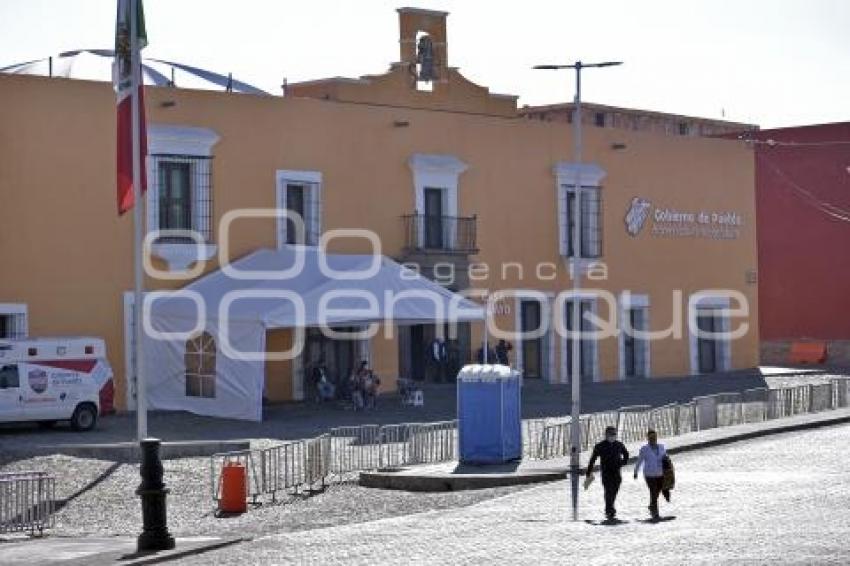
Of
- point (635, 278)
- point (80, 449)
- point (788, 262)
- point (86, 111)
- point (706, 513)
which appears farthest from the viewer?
point (788, 262)

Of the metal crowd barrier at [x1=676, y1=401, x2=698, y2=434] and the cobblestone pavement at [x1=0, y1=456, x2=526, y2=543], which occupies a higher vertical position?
the metal crowd barrier at [x1=676, y1=401, x2=698, y2=434]

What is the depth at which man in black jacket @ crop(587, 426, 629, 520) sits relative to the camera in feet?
82.3

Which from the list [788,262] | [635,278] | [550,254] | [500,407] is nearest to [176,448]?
[500,407]

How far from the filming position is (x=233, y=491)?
91.7 ft

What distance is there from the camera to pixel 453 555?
21.3 m

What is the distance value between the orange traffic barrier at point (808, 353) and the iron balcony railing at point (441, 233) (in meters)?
21.3

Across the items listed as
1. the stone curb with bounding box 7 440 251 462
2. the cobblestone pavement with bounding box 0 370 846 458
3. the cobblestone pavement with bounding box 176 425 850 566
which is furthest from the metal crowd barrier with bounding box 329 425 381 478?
the cobblestone pavement with bounding box 176 425 850 566

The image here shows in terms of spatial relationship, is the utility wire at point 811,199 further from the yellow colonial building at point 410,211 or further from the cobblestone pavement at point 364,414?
the cobblestone pavement at point 364,414

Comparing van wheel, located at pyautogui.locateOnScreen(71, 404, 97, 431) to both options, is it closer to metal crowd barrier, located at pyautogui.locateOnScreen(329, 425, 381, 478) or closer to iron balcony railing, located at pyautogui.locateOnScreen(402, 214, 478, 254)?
metal crowd barrier, located at pyautogui.locateOnScreen(329, 425, 381, 478)

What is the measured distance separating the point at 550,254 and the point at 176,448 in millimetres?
23320

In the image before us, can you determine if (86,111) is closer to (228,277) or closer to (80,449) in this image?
(228,277)

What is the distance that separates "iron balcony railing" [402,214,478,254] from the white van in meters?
13.6

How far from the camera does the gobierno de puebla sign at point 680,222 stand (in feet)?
192

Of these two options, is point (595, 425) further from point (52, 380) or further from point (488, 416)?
point (52, 380)
